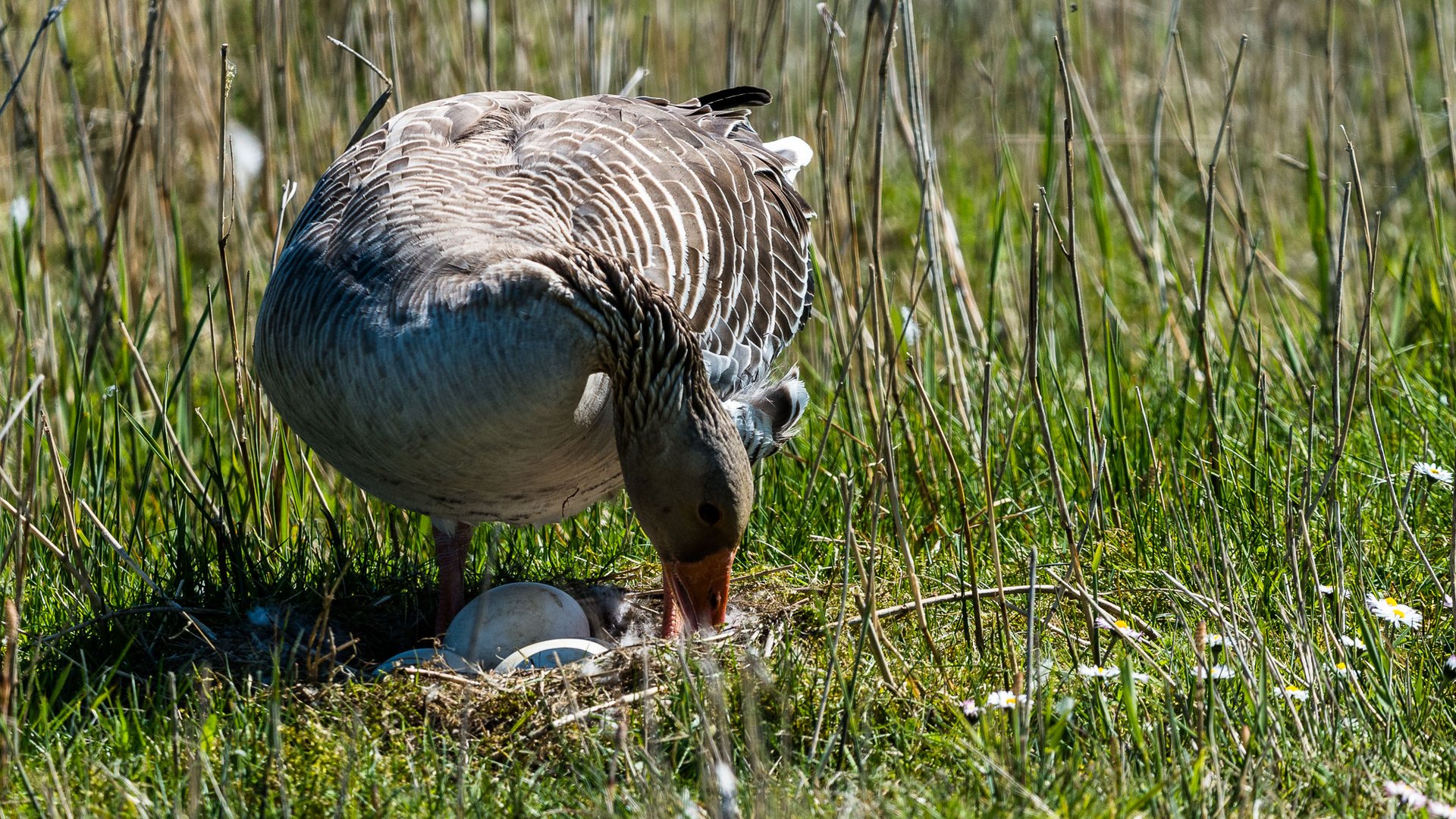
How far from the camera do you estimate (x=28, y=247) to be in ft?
15.8

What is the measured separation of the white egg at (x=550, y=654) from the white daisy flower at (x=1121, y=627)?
1.16 metres

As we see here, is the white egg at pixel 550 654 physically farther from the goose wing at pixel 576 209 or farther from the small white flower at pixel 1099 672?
the small white flower at pixel 1099 672

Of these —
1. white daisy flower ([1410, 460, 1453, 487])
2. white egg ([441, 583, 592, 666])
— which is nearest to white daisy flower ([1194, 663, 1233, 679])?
white daisy flower ([1410, 460, 1453, 487])

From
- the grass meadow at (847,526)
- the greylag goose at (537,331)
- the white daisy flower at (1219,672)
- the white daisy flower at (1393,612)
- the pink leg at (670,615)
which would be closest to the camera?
the grass meadow at (847,526)

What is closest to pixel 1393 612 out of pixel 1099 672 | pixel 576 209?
pixel 1099 672

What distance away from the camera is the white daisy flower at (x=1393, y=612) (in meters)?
3.22

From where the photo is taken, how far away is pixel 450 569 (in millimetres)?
3803

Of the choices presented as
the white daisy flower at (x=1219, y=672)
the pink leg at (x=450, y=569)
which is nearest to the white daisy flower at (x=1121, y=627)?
the white daisy flower at (x=1219, y=672)

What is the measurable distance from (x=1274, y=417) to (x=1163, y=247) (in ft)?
8.04

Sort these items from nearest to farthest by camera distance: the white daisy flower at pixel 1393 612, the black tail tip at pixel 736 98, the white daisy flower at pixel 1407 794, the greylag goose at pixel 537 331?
the white daisy flower at pixel 1407 794
the greylag goose at pixel 537 331
the white daisy flower at pixel 1393 612
the black tail tip at pixel 736 98

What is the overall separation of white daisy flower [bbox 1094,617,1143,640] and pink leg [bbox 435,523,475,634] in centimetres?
163

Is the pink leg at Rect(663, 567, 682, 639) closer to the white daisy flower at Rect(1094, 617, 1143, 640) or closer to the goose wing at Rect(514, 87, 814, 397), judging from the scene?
the goose wing at Rect(514, 87, 814, 397)

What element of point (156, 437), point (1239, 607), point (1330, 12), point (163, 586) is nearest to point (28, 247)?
point (156, 437)

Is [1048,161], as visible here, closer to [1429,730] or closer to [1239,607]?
[1239,607]
